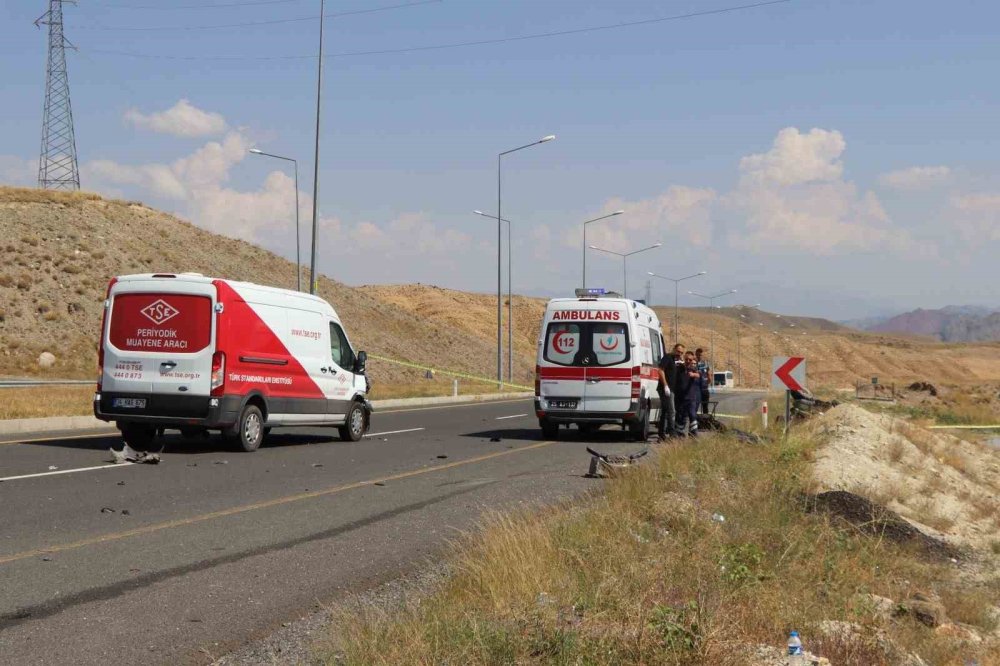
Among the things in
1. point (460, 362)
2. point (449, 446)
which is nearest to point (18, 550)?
point (449, 446)

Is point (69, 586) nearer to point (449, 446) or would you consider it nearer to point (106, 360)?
point (106, 360)

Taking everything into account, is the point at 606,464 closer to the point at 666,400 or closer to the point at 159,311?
the point at 159,311

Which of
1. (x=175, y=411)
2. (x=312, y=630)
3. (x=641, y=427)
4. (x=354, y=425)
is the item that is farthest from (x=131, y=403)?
(x=312, y=630)

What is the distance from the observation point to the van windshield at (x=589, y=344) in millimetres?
21031

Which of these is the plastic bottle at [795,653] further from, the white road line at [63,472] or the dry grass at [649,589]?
the white road line at [63,472]

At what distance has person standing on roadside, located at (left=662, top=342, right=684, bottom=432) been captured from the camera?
2059 centimetres

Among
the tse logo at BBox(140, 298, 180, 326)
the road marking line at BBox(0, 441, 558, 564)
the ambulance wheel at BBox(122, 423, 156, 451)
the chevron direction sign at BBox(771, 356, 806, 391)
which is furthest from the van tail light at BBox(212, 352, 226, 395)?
the chevron direction sign at BBox(771, 356, 806, 391)

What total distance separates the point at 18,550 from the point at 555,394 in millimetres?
13936

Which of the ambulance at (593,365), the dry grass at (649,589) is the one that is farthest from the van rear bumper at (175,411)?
the ambulance at (593,365)

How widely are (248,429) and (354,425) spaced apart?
3344 mm

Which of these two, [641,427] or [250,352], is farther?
[641,427]

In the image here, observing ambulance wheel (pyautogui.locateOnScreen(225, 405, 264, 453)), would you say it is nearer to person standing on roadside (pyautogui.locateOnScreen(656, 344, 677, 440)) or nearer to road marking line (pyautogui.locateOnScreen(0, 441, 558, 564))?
road marking line (pyautogui.locateOnScreen(0, 441, 558, 564))

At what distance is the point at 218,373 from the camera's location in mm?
15914

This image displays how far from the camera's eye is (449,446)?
62.6 ft
